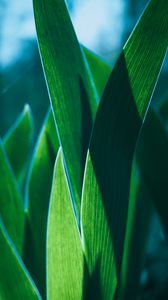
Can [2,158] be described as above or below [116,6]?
below

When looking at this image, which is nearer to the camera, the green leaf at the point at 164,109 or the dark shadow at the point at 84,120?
the dark shadow at the point at 84,120

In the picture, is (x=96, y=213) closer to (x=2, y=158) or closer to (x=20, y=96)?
(x=2, y=158)

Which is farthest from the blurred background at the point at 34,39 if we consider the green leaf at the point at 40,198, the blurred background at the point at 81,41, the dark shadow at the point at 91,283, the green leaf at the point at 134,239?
the dark shadow at the point at 91,283

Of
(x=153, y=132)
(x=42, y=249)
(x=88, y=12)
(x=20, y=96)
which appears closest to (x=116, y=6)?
(x=88, y=12)

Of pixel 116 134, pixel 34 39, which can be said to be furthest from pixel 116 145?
pixel 34 39

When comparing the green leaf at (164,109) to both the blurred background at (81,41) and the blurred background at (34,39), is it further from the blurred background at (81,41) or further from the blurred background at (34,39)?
the blurred background at (34,39)

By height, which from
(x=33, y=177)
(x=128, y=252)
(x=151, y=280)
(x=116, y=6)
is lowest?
(x=151, y=280)

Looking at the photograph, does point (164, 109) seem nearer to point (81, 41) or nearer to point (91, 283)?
point (81, 41)
